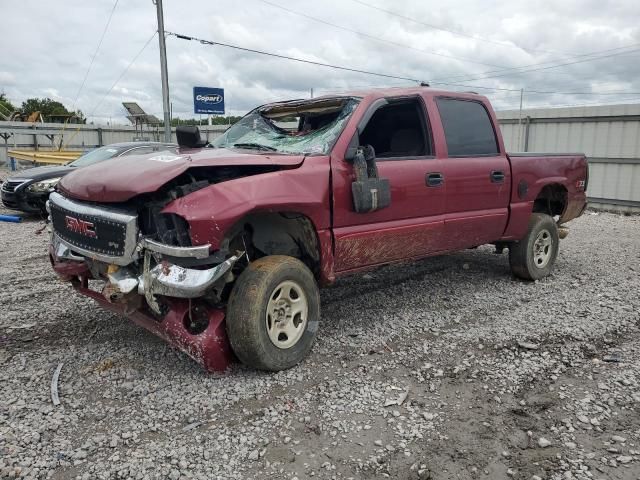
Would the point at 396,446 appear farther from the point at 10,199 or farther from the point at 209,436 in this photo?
the point at 10,199

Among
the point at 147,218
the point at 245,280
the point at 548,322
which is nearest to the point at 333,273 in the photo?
the point at 245,280

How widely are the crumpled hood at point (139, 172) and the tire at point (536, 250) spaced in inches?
128

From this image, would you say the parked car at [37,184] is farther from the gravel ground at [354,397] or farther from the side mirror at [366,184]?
the side mirror at [366,184]

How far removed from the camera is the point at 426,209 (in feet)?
14.8

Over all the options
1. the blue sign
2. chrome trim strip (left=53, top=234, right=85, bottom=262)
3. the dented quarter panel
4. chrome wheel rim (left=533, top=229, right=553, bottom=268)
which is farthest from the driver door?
the blue sign

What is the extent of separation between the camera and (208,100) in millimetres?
20172

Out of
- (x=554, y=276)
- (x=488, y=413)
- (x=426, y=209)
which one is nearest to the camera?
(x=488, y=413)

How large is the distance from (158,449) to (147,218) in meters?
1.39

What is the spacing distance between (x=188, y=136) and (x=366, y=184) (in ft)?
5.34

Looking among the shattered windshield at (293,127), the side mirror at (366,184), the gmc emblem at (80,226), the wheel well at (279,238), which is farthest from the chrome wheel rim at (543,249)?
the gmc emblem at (80,226)

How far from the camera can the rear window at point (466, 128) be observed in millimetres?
4832

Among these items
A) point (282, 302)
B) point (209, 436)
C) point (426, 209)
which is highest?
point (426, 209)

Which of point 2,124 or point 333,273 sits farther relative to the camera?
point 2,124

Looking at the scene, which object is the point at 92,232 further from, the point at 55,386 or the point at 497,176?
the point at 497,176
